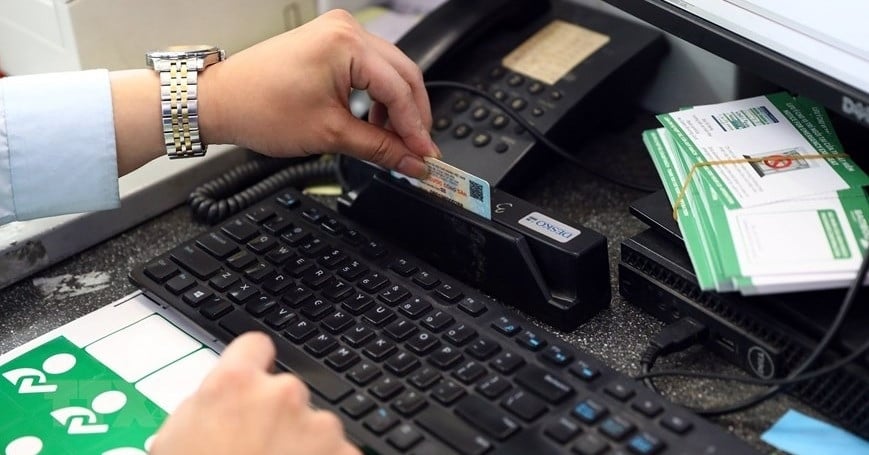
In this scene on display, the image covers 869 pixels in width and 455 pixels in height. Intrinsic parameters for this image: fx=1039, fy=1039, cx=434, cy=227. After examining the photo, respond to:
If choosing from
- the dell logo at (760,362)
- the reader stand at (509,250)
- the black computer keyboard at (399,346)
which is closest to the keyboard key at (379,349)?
the black computer keyboard at (399,346)

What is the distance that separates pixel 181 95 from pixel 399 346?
0.26 m

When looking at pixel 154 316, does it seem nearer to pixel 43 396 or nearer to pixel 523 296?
Answer: pixel 43 396

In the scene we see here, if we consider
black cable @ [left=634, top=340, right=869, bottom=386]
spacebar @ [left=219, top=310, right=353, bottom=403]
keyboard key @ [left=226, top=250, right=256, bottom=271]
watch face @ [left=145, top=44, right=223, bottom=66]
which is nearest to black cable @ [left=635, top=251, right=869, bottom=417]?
black cable @ [left=634, top=340, right=869, bottom=386]

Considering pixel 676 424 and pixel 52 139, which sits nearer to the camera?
pixel 676 424

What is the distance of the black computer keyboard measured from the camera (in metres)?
0.56

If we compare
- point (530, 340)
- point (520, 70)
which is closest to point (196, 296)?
point (530, 340)

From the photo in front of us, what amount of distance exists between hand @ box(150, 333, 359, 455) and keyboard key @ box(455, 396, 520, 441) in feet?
0.23

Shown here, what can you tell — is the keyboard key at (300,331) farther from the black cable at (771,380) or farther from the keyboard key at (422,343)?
the black cable at (771,380)

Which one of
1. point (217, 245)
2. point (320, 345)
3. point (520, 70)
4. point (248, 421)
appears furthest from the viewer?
point (520, 70)

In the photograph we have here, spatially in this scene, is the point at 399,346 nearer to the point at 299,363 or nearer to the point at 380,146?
the point at 299,363

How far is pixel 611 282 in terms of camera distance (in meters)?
0.71

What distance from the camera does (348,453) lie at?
536mm

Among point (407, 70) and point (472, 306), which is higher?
point (407, 70)

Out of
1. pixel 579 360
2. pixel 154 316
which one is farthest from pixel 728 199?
pixel 154 316
